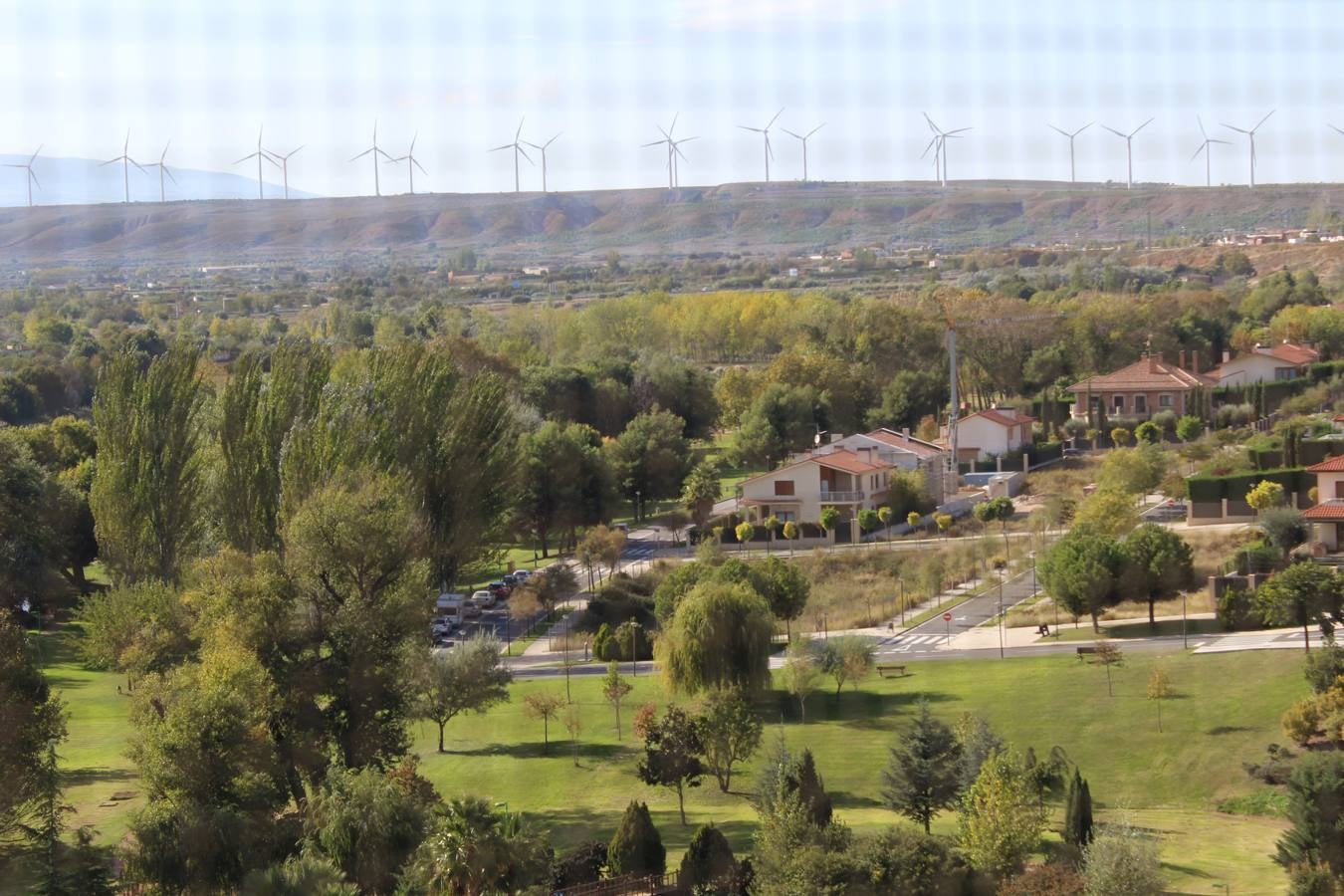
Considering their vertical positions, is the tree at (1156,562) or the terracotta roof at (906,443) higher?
the terracotta roof at (906,443)

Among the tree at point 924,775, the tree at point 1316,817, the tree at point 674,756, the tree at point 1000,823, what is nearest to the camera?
the tree at point 1000,823

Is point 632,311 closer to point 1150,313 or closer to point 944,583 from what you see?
point 1150,313

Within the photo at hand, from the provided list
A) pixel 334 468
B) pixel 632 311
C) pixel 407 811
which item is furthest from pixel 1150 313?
pixel 407 811

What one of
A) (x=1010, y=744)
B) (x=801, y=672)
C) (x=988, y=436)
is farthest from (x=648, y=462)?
(x=1010, y=744)

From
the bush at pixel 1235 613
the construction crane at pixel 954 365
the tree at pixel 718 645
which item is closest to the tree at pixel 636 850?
the tree at pixel 718 645

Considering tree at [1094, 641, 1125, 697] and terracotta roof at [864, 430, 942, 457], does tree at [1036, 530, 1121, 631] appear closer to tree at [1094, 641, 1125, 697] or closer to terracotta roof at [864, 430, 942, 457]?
tree at [1094, 641, 1125, 697]

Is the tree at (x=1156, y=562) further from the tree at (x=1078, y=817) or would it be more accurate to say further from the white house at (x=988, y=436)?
the white house at (x=988, y=436)
